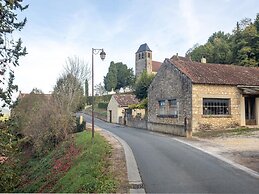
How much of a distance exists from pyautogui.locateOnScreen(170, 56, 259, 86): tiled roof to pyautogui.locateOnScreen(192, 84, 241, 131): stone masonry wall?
514mm

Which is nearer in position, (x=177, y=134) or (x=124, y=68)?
(x=177, y=134)

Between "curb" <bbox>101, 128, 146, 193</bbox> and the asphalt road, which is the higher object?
the asphalt road

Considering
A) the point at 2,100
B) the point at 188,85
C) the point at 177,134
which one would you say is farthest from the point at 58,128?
the point at 2,100

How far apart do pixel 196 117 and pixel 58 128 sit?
36.3 ft

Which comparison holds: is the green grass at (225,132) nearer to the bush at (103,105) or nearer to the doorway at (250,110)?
the doorway at (250,110)

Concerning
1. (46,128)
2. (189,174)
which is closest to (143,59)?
(46,128)

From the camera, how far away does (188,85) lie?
23.6m

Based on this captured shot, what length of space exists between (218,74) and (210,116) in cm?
459

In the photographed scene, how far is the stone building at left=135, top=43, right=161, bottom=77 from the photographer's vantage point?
262 ft

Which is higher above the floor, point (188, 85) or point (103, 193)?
point (188, 85)

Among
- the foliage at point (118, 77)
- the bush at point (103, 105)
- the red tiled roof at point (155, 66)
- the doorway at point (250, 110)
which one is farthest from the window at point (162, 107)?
the red tiled roof at point (155, 66)

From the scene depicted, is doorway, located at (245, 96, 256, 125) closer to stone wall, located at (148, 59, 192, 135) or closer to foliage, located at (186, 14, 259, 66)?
stone wall, located at (148, 59, 192, 135)

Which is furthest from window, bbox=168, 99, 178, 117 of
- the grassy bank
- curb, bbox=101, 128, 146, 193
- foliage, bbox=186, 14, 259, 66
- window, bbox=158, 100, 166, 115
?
foliage, bbox=186, 14, 259, 66

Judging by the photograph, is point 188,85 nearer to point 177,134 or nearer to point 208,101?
point 208,101
